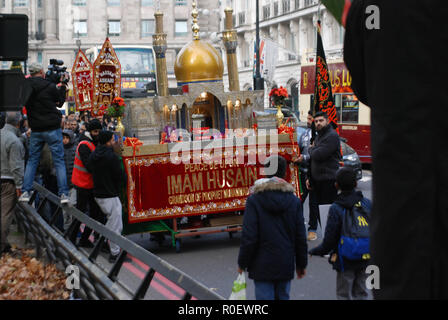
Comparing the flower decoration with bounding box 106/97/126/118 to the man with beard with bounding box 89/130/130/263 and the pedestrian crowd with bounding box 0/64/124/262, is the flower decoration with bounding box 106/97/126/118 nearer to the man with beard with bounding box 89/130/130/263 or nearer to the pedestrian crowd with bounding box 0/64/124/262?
the pedestrian crowd with bounding box 0/64/124/262

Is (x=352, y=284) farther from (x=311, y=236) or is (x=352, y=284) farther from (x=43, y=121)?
(x=43, y=121)

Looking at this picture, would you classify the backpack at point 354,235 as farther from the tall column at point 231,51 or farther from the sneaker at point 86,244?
the tall column at point 231,51

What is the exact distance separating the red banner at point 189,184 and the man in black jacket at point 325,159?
0.81 metres

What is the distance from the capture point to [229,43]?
1305 centimetres

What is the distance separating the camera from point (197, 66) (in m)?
12.2

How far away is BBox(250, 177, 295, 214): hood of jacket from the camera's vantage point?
512 cm

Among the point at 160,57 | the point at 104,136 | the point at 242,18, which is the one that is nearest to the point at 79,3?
the point at 242,18

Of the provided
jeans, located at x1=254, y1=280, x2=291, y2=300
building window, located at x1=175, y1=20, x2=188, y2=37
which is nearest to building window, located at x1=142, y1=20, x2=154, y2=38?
building window, located at x1=175, y1=20, x2=188, y2=37

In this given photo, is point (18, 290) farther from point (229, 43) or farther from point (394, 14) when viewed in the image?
point (229, 43)

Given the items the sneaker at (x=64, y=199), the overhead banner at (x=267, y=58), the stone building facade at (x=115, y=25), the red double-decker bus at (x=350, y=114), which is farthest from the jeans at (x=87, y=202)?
the stone building facade at (x=115, y=25)

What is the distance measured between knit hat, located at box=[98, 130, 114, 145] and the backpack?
465 centimetres

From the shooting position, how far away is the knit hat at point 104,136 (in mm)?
8984

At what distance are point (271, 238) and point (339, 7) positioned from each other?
3457mm
